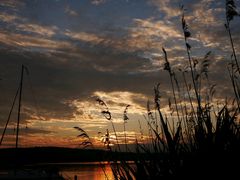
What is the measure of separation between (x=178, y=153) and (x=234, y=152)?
30.9 inches

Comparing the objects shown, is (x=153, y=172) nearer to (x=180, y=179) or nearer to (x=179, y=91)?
(x=180, y=179)

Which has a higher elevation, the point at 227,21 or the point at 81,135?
the point at 227,21

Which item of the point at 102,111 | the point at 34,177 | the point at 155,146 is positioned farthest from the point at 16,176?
the point at 155,146

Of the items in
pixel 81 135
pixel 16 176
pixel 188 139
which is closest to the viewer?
pixel 188 139

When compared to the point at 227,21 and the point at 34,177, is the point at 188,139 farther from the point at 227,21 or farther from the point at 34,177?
the point at 34,177

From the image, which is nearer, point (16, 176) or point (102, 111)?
point (102, 111)

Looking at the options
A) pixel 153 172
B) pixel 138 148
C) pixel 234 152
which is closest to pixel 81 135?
pixel 138 148

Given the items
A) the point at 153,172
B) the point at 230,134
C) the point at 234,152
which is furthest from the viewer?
the point at 153,172

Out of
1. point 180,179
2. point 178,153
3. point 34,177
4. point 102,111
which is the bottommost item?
point 34,177

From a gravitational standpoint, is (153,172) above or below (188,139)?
below

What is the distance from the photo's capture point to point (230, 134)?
13.3 feet

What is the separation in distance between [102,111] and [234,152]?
3.21 metres

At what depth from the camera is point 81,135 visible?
5.97 metres

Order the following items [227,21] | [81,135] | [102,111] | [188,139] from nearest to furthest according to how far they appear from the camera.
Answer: [188,139]
[227,21]
[81,135]
[102,111]
